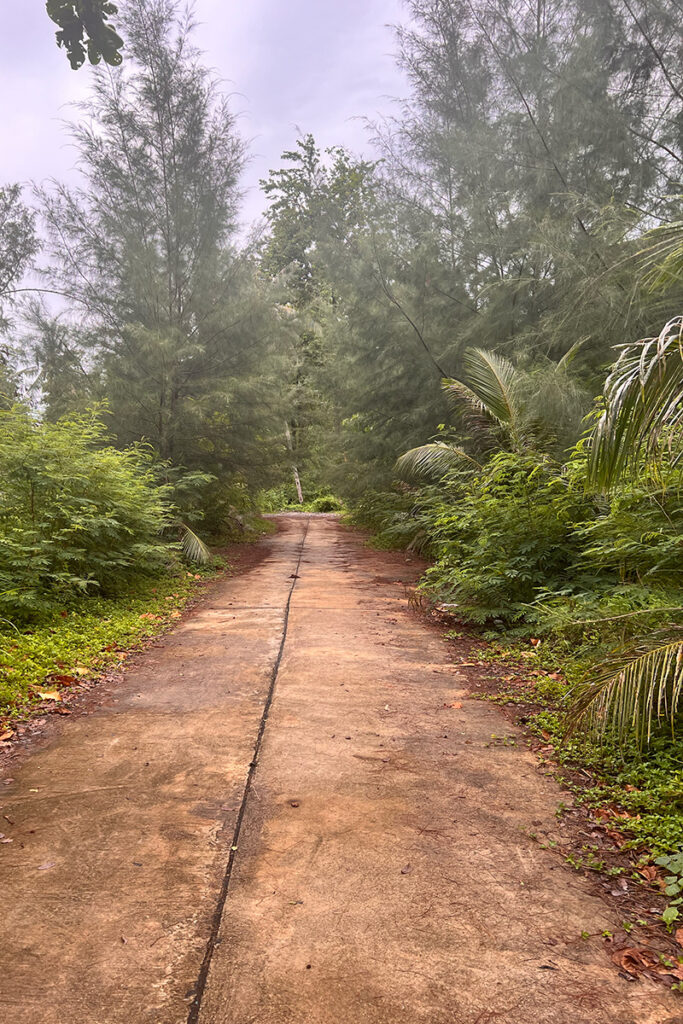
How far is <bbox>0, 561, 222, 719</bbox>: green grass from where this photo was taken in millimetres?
4055

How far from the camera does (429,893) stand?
6.91ft

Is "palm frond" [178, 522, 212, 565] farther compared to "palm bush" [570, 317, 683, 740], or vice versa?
"palm frond" [178, 522, 212, 565]

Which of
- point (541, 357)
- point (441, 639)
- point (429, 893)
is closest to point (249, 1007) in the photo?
point (429, 893)

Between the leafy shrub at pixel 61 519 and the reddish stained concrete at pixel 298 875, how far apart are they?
6.90 ft

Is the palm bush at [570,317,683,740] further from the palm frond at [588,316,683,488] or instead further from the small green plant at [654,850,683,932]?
the small green plant at [654,850,683,932]

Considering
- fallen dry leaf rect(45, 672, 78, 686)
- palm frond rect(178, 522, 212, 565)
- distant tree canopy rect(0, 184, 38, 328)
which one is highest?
distant tree canopy rect(0, 184, 38, 328)

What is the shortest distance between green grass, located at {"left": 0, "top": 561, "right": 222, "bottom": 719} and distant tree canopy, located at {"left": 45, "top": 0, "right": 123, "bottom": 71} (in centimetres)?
450

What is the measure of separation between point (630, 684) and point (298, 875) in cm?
159

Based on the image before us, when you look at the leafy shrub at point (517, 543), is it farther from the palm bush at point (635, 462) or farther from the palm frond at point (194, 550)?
the palm frond at point (194, 550)

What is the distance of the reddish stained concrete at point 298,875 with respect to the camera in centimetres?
167

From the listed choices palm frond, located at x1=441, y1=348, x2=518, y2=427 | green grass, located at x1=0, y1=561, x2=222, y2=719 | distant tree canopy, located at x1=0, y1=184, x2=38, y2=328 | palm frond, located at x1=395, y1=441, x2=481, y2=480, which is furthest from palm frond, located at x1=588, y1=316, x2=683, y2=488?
distant tree canopy, located at x1=0, y1=184, x2=38, y2=328

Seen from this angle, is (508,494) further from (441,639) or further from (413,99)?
(413,99)

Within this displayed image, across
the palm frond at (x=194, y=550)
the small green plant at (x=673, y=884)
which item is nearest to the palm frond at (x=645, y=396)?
the small green plant at (x=673, y=884)

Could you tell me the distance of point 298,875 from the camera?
2191mm
